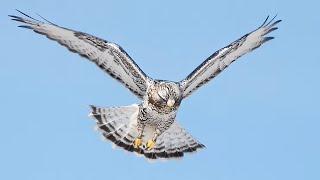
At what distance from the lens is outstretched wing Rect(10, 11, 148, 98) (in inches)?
1183

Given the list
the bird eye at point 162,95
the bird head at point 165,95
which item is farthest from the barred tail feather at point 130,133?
the bird eye at point 162,95

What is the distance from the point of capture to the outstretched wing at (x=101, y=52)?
98.6 feet

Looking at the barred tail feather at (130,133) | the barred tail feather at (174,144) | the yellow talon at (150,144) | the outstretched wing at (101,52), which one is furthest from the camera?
the barred tail feather at (174,144)

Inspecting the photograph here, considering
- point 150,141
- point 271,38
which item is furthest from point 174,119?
point 271,38

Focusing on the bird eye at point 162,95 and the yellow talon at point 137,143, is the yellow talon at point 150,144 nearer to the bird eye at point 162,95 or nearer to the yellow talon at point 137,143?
the yellow talon at point 137,143

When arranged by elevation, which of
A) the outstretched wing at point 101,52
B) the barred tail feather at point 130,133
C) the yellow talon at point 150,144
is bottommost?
the yellow talon at point 150,144

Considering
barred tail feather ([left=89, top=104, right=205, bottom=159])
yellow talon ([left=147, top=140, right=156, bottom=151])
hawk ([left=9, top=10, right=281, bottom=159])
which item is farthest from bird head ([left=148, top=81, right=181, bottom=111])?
yellow talon ([left=147, top=140, right=156, bottom=151])

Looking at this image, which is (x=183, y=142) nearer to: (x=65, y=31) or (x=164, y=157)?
(x=164, y=157)

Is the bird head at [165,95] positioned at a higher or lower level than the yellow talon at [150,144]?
higher

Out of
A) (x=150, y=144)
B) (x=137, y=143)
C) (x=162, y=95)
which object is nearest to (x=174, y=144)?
(x=150, y=144)

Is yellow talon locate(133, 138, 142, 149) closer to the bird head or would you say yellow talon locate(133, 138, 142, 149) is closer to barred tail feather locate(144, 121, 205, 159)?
barred tail feather locate(144, 121, 205, 159)

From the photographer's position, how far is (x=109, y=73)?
31125 millimetres

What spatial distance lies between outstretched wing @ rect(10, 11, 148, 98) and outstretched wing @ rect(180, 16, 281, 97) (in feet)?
3.97

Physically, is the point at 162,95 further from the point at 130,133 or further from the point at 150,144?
the point at 130,133
